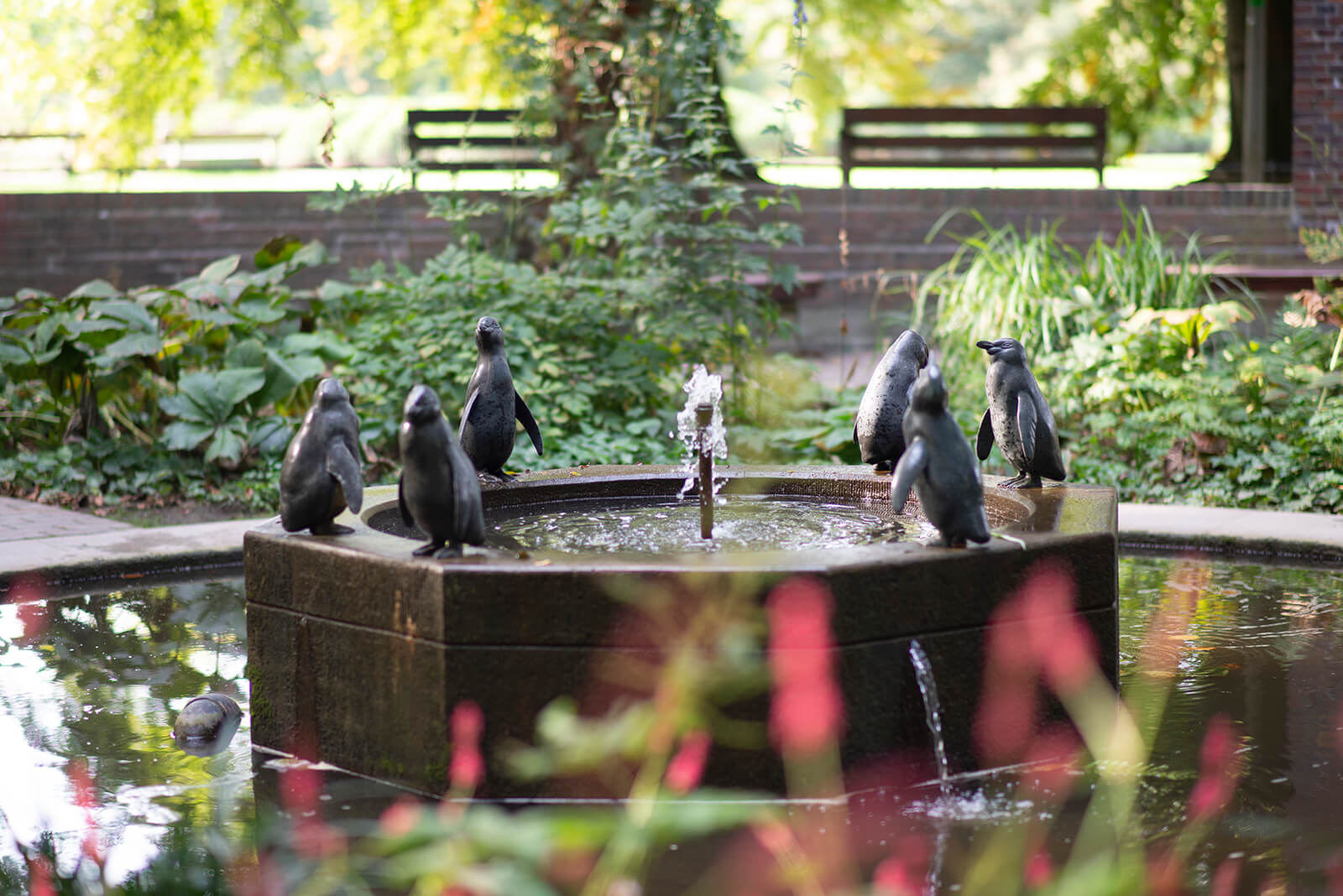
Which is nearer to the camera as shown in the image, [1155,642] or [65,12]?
[1155,642]

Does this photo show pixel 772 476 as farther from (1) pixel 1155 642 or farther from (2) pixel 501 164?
(2) pixel 501 164

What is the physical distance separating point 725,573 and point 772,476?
6.63ft

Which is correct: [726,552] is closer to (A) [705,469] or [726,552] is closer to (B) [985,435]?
(A) [705,469]

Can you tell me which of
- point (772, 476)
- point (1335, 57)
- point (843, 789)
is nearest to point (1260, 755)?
point (843, 789)

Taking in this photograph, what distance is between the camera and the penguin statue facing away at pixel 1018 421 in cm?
454

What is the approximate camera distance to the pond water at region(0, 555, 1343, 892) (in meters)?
3.35

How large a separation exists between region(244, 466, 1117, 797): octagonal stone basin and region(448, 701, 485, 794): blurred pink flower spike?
0.02 m

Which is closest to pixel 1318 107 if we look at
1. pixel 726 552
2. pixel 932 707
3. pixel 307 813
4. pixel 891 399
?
pixel 891 399

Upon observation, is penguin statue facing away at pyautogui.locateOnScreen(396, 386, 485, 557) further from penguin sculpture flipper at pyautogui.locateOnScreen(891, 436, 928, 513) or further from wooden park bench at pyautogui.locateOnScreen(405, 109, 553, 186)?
wooden park bench at pyautogui.locateOnScreen(405, 109, 553, 186)

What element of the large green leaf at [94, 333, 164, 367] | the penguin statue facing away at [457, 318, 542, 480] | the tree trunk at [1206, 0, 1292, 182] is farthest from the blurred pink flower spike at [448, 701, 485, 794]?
the tree trunk at [1206, 0, 1292, 182]

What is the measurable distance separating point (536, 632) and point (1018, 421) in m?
1.87

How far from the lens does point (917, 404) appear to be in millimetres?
3840

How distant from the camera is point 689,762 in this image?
340 cm

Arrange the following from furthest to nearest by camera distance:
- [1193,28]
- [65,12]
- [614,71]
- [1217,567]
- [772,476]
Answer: [1193,28], [65,12], [614,71], [1217,567], [772,476]
